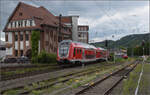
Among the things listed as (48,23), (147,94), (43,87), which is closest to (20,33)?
(48,23)

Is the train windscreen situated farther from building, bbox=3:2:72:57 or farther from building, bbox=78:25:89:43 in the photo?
building, bbox=78:25:89:43

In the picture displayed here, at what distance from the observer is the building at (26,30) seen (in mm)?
47253

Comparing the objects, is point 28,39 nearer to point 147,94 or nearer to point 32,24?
point 32,24

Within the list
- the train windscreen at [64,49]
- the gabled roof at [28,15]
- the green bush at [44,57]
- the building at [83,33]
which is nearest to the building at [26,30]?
the gabled roof at [28,15]

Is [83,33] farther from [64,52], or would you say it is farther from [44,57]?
[64,52]

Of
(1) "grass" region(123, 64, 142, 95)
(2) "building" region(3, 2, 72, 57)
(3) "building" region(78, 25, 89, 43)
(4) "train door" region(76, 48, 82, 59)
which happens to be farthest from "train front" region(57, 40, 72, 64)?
(3) "building" region(78, 25, 89, 43)

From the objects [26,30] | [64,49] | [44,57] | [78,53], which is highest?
[26,30]

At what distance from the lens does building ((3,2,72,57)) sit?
47.3m

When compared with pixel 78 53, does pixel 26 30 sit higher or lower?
higher

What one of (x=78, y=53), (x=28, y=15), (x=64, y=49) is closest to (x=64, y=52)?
(x=64, y=49)

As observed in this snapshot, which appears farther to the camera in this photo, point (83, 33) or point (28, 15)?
point (83, 33)

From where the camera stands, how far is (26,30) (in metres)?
48.3

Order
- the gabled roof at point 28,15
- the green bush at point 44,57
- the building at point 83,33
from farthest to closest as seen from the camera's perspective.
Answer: the building at point 83,33
the gabled roof at point 28,15
the green bush at point 44,57

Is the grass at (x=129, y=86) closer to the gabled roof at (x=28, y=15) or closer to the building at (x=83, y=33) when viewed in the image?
the gabled roof at (x=28, y=15)
